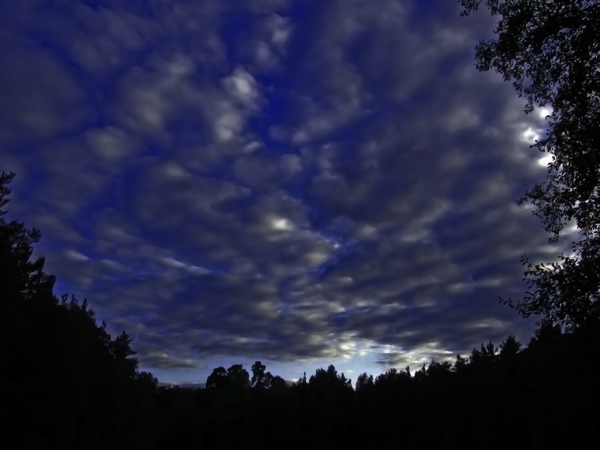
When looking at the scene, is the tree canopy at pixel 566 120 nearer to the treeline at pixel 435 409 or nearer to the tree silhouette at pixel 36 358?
the treeline at pixel 435 409

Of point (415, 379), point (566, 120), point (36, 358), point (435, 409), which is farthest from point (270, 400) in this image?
point (566, 120)

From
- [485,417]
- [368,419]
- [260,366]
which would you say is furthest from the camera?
[260,366]

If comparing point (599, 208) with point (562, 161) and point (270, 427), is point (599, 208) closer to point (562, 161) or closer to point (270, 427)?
point (562, 161)

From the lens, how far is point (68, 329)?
4078 cm

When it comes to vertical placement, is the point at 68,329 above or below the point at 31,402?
above

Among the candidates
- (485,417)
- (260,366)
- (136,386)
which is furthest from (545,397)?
(260,366)

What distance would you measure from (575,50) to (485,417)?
49.2 meters

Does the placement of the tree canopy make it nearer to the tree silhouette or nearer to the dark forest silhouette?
the dark forest silhouette

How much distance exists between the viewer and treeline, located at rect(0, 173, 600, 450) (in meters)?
33.3

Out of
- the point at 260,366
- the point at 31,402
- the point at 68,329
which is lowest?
the point at 31,402

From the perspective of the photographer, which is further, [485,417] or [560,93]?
[485,417]

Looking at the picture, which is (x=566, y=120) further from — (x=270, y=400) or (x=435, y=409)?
(x=270, y=400)

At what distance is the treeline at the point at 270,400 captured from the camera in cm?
3331

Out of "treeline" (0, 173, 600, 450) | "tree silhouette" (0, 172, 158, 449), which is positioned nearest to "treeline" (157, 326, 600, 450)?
"treeline" (0, 173, 600, 450)
